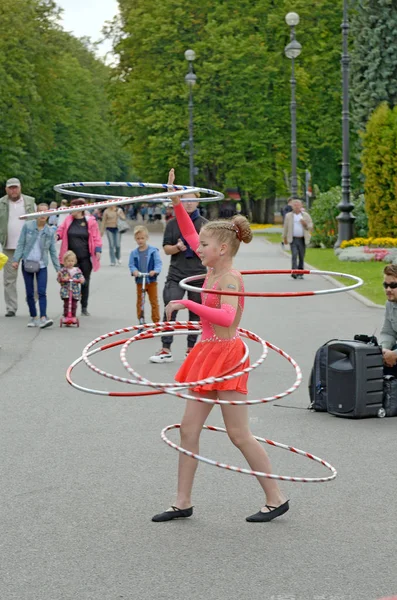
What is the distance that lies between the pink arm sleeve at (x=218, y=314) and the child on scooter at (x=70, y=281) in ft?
37.0

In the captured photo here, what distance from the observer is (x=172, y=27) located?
66438 millimetres

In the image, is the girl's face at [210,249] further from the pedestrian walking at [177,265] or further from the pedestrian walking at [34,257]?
the pedestrian walking at [34,257]

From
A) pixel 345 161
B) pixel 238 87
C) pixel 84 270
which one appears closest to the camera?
pixel 84 270

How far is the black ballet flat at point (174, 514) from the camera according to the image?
21.7 ft

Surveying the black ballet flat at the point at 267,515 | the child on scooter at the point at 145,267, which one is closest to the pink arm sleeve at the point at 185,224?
the black ballet flat at the point at 267,515

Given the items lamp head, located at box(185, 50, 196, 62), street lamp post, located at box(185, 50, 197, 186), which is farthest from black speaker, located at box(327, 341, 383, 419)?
lamp head, located at box(185, 50, 196, 62)

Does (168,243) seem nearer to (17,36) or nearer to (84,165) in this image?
(17,36)

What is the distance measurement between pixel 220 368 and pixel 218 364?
28 mm

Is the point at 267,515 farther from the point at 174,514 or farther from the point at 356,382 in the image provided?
the point at 356,382

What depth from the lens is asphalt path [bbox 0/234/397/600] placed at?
546 centimetres

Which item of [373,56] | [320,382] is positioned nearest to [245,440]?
[320,382]

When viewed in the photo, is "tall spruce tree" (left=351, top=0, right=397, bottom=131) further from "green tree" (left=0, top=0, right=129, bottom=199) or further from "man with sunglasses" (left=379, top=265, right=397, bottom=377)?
"man with sunglasses" (left=379, top=265, right=397, bottom=377)

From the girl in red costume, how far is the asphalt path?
0.48 feet

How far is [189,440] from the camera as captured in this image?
670 centimetres
